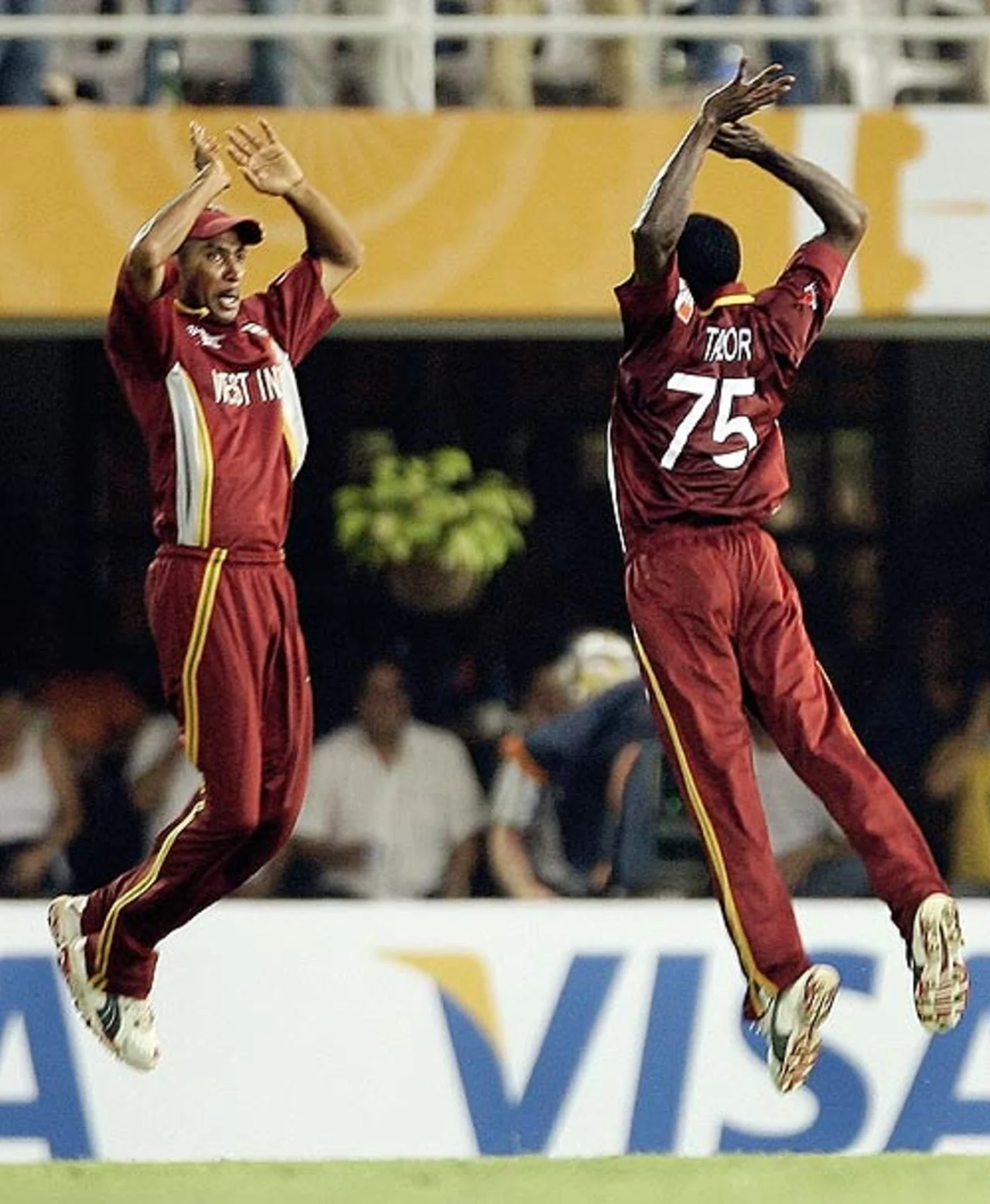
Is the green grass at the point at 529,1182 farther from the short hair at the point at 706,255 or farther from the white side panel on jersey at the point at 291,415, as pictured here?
the short hair at the point at 706,255

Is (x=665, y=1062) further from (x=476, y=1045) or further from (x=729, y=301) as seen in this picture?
(x=729, y=301)

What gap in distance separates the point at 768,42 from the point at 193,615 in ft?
13.4

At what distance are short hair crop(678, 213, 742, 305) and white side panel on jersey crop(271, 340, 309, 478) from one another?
1.12m

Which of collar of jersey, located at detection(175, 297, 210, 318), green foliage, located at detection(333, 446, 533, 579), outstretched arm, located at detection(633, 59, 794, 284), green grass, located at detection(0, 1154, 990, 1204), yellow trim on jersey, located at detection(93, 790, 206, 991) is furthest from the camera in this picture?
green foliage, located at detection(333, 446, 533, 579)

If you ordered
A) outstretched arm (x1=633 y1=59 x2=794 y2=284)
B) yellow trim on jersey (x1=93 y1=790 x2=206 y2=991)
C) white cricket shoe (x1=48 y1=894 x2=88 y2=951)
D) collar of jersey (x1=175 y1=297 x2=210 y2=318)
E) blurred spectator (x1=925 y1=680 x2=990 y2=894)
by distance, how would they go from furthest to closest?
1. blurred spectator (x1=925 y1=680 x2=990 y2=894)
2. white cricket shoe (x1=48 y1=894 x2=88 y2=951)
3. collar of jersey (x1=175 y1=297 x2=210 y2=318)
4. yellow trim on jersey (x1=93 y1=790 x2=206 y2=991)
5. outstretched arm (x1=633 y1=59 x2=794 y2=284)

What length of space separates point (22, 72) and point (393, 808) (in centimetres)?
293

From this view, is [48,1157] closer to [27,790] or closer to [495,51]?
[27,790]

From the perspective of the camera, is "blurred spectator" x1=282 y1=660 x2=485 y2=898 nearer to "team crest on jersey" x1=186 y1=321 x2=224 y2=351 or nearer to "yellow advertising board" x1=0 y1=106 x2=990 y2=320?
"yellow advertising board" x1=0 y1=106 x2=990 y2=320

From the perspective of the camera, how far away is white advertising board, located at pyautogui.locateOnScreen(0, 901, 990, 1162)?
505 inches

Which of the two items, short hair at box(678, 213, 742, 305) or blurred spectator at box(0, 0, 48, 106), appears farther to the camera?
blurred spectator at box(0, 0, 48, 106)

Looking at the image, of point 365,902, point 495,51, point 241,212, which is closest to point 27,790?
→ point 365,902

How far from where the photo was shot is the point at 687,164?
31.7 ft

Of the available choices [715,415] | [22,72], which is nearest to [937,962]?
[715,415]

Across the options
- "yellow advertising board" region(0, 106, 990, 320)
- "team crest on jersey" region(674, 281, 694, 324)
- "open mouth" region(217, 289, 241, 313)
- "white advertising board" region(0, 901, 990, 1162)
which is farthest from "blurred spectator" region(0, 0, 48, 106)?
"team crest on jersey" region(674, 281, 694, 324)
